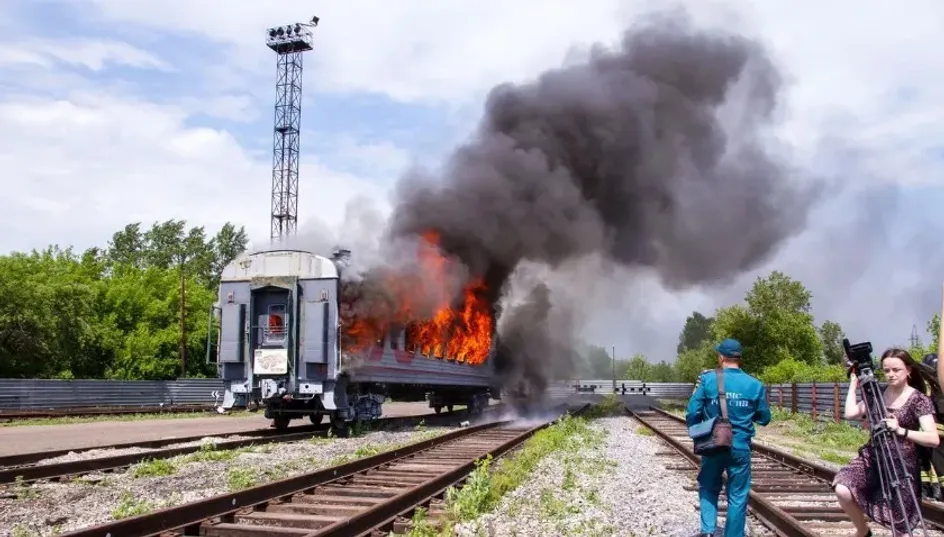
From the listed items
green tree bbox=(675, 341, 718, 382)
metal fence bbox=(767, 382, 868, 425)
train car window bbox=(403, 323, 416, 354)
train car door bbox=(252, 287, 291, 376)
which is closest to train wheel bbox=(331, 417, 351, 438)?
train car door bbox=(252, 287, 291, 376)

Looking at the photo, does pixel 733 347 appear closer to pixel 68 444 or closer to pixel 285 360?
pixel 285 360

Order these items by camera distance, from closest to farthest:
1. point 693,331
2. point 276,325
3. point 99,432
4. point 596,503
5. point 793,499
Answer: point 596,503 < point 793,499 < point 276,325 < point 99,432 < point 693,331

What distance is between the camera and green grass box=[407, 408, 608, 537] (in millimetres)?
7243

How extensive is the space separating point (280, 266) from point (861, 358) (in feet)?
45.1

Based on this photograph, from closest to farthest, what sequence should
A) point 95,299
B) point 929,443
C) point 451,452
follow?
1. point 929,443
2. point 451,452
3. point 95,299

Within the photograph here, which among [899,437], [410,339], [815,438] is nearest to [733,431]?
[899,437]

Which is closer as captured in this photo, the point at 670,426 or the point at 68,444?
the point at 68,444

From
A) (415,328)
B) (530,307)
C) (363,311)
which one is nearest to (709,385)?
(363,311)

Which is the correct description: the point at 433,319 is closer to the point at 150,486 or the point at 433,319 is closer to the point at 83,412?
the point at 150,486

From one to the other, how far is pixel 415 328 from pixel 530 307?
436 inches

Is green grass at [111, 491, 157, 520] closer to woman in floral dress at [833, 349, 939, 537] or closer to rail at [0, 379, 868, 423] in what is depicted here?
woman in floral dress at [833, 349, 939, 537]

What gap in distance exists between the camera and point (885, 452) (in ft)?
15.9

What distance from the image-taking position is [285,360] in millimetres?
16516

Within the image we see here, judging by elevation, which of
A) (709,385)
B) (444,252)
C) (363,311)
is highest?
(444,252)
